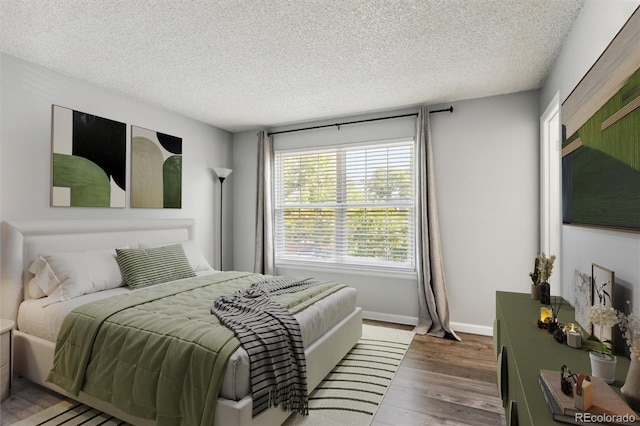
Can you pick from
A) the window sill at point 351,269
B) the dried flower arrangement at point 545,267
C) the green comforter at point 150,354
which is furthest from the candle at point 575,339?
the window sill at point 351,269

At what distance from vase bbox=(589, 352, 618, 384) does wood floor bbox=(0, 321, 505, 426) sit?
1201 mm

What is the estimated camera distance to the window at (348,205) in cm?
409

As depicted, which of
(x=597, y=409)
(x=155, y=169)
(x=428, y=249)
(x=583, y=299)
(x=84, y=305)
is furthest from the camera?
(x=155, y=169)

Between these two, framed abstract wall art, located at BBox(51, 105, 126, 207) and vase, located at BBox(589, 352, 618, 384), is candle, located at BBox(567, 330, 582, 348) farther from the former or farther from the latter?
framed abstract wall art, located at BBox(51, 105, 126, 207)

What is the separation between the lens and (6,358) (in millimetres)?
2275

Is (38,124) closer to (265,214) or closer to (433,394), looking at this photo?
(265,214)

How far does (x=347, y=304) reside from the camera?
3.05m

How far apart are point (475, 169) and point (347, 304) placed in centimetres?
207

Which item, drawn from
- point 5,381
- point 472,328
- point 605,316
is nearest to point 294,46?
point 605,316

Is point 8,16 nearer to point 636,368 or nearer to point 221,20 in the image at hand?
point 221,20

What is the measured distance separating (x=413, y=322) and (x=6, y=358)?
3.69 m

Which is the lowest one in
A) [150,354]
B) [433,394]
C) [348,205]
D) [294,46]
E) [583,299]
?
[433,394]

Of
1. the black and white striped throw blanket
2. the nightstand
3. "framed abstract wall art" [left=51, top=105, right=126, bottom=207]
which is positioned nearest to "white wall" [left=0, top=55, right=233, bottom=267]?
"framed abstract wall art" [left=51, top=105, right=126, bottom=207]

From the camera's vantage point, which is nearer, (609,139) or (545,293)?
Result: (609,139)
